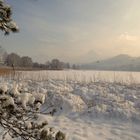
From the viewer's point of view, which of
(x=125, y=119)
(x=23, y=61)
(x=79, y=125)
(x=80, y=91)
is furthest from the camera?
(x=23, y=61)

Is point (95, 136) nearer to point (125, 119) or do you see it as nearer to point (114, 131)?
point (114, 131)

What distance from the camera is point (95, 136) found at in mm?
6551

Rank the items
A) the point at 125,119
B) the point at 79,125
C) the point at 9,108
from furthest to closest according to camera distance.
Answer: the point at 125,119, the point at 79,125, the point at 9,108

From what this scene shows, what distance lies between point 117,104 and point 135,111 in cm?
89

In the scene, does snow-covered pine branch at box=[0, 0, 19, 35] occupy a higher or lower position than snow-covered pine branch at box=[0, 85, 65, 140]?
higher

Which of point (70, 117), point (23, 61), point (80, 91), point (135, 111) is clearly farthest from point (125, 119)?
point (23, 61)

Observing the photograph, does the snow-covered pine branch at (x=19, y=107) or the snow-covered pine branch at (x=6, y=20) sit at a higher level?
the snow-covered pine branch at (x=6, y=20)

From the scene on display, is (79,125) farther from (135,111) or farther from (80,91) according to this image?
(80,91)

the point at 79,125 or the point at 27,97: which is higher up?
the point at 27,97

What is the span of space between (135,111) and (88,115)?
5.38 feet

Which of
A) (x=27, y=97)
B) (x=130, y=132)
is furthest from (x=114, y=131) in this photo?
(x=27, y=97)

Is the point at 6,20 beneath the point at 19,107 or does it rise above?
above

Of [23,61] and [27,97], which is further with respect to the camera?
[23,61]

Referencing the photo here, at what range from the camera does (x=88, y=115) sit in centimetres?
868
